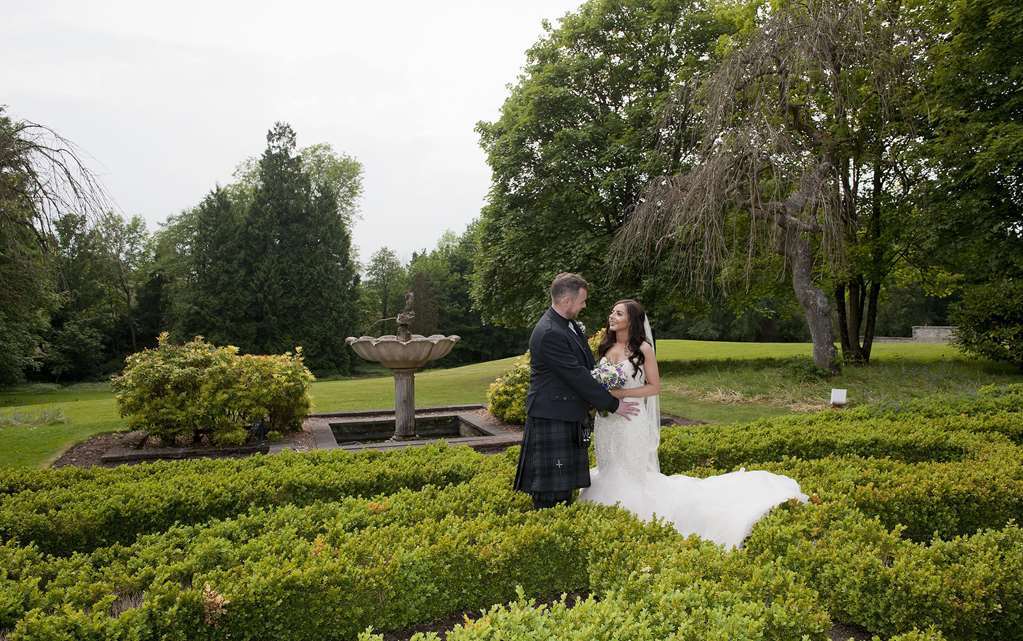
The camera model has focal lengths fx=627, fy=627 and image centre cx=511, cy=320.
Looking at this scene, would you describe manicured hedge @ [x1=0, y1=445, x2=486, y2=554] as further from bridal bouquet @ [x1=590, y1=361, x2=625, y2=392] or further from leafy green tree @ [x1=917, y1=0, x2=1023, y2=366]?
leafy green tree @ [x1=917, y1=0, x2=1023, y2=366]

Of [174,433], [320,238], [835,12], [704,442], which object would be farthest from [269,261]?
[704,442]

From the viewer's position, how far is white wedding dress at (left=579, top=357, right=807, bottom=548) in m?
4.36

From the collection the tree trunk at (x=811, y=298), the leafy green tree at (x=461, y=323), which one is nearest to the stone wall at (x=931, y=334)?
the tree trunk at (x=811, y=298)

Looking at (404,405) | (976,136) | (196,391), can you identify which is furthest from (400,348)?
(976,136)

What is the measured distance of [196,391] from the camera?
30.4 ft

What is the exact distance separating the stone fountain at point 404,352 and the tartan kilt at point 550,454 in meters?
4.93

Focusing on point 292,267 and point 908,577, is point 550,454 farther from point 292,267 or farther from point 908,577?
point 292,267

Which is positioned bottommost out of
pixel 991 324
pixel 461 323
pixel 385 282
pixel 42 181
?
pixel 991 324

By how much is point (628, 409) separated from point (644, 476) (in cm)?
54

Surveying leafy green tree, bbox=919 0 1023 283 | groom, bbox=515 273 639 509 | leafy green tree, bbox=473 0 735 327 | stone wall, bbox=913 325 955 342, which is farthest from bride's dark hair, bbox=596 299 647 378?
stone wall, bbox=913 325 955 342

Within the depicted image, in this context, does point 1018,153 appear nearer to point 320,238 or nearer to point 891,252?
point 891,252

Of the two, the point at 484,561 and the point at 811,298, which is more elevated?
the point at 811,298

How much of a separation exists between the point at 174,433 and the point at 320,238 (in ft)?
103

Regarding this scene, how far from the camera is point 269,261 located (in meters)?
37.0
